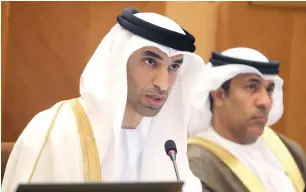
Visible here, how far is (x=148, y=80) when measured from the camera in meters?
2.00

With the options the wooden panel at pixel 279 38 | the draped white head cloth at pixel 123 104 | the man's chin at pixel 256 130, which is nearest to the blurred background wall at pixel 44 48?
the wooden panel at pixel 279 38

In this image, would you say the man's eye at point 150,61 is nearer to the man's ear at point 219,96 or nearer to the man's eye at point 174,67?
the man's eye at point 174,67

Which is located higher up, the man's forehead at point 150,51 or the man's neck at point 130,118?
the man's forehead at point 150,51

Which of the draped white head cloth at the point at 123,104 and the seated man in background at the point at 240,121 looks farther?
the seated man in background at the point at 240,121

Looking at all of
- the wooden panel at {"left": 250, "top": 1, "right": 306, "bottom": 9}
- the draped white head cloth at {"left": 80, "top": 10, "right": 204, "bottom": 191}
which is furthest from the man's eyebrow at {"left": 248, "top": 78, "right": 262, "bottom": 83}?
the wooden panel at {"left": 250, "top": 1, "right": 306, "bottom": 9}

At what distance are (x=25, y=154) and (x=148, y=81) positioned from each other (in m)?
0.43

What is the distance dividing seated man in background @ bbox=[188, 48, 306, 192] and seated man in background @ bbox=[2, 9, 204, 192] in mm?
620

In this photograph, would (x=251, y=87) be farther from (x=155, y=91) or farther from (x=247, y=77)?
(x=155, y=91)

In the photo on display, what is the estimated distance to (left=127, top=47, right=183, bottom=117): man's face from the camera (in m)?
1.99

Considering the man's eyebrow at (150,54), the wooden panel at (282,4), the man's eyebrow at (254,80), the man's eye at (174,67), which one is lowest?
the man's eyebrow at (254,80)

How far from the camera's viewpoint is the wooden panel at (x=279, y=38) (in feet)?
12.5

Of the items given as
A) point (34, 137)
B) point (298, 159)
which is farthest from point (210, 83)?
point (34, 137)

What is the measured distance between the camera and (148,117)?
213 cm

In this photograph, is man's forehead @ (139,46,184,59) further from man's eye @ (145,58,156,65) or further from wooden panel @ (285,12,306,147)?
wooden panel @ (285,12,306,147)
